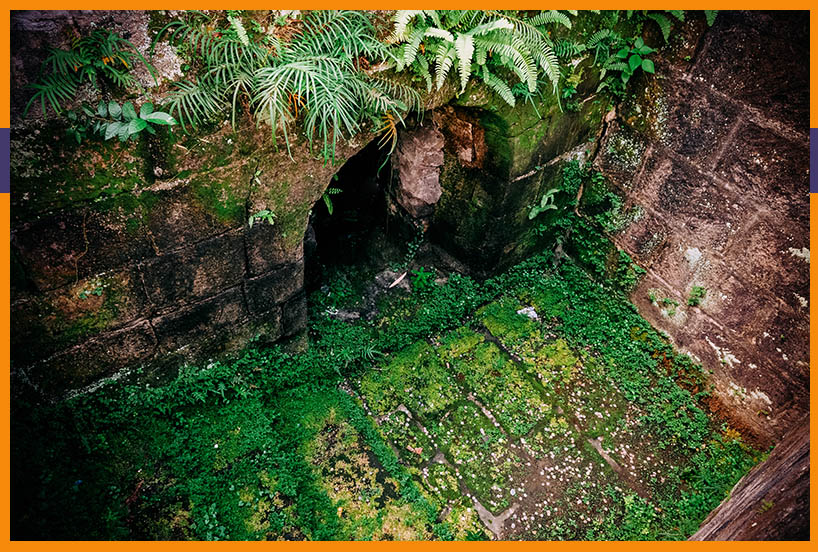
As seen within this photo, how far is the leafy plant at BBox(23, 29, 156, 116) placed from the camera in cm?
288

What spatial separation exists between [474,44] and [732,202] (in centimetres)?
273

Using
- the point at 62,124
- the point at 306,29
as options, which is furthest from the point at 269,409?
the point at 306,29

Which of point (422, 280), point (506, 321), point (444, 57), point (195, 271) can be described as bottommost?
point (506, 321)

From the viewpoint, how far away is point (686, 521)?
4516 mm

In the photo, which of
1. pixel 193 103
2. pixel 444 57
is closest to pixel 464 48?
pixel 444 57

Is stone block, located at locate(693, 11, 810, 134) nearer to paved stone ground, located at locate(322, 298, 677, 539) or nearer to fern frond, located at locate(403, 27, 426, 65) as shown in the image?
fern frond, located at locate(403, 27, 426, 65)

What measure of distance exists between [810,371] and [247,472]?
4845 millimetres

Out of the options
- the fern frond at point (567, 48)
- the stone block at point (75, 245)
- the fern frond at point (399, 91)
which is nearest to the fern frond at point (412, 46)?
the fern frond at point (399, 91)

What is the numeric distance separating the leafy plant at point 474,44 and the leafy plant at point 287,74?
0.24 m

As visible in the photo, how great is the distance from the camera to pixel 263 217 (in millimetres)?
4141

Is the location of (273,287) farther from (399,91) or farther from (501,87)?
(501,87)

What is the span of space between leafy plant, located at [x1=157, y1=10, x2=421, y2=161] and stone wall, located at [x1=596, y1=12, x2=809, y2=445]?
2.83m

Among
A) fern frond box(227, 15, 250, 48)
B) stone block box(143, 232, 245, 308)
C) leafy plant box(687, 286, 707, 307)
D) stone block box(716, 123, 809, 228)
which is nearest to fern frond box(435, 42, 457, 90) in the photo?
fern frond box(227, 15, 250, 48)

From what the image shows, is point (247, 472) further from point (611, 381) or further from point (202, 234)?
point (611, 381)
